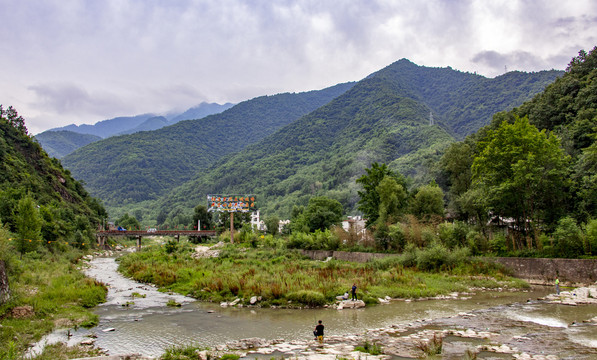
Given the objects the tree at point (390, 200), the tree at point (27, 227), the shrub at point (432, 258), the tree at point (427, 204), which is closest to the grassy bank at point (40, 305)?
the tree at point (27, 227)

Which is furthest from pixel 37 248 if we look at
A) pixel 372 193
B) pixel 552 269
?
pixel 552 269

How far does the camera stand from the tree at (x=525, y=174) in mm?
37531

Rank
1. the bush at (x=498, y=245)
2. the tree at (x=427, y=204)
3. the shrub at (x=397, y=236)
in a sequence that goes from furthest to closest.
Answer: the tree at (x=427, y=204)
the shrub at (x=397, y=236)
the bush at (x=498, y=245)

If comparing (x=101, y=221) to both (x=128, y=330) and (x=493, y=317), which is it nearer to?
(x=128, y=330)

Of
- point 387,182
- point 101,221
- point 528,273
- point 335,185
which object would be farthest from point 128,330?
point 335,185

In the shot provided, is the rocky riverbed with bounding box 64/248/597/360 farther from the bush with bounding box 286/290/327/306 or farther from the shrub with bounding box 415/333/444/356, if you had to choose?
the bush with bounding box 286/290/327/306

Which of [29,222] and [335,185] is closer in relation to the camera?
[29,222]

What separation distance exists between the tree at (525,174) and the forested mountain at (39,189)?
51.1 metres

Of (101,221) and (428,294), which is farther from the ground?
(101,221)

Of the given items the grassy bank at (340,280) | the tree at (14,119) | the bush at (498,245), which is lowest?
the grassy bank at (340,280)

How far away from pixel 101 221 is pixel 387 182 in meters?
84.1

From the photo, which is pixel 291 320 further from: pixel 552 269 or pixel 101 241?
pixel 101 241

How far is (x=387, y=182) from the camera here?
56250 mm

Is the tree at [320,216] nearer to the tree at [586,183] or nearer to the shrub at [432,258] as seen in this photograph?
→ the shrub at [432,258]
